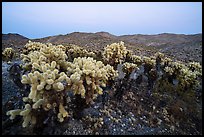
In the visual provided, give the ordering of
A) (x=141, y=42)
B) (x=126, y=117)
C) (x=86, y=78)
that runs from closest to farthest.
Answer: (x=86, y=78), (x=126, y=117), (x=141, y=42)

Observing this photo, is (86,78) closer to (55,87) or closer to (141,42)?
(55,87)

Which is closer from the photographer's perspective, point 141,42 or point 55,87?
point 55,87

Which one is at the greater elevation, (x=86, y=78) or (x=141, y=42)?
(x=86, y=78)

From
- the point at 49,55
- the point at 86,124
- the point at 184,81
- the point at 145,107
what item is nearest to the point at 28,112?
the point at 86,124

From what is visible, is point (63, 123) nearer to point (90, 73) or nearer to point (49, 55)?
point (90, 73)

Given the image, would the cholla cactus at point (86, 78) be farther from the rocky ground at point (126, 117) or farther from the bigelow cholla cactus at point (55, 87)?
the rocky ground at point (126, 117)

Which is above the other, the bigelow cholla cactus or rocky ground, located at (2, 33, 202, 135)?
the bigelow cholla cactus

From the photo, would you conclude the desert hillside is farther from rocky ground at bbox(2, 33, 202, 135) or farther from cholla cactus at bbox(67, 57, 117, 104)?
cholla cactus at bbox(67, 57, 117, 104)

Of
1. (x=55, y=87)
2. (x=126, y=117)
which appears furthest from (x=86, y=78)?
(x=126, y=117)

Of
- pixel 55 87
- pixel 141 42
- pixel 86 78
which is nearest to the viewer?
pixel 55 87

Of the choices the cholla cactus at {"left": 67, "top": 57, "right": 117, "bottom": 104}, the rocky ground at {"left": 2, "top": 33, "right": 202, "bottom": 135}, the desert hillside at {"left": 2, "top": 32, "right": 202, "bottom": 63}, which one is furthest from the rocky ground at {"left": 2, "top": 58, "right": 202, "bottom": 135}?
the desert hillside at {"left": 2, "top": 32, "right": 202, "bottom": 63}

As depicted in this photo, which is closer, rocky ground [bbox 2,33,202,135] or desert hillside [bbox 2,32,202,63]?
rocky ground [bbox 2,33,202,135]
